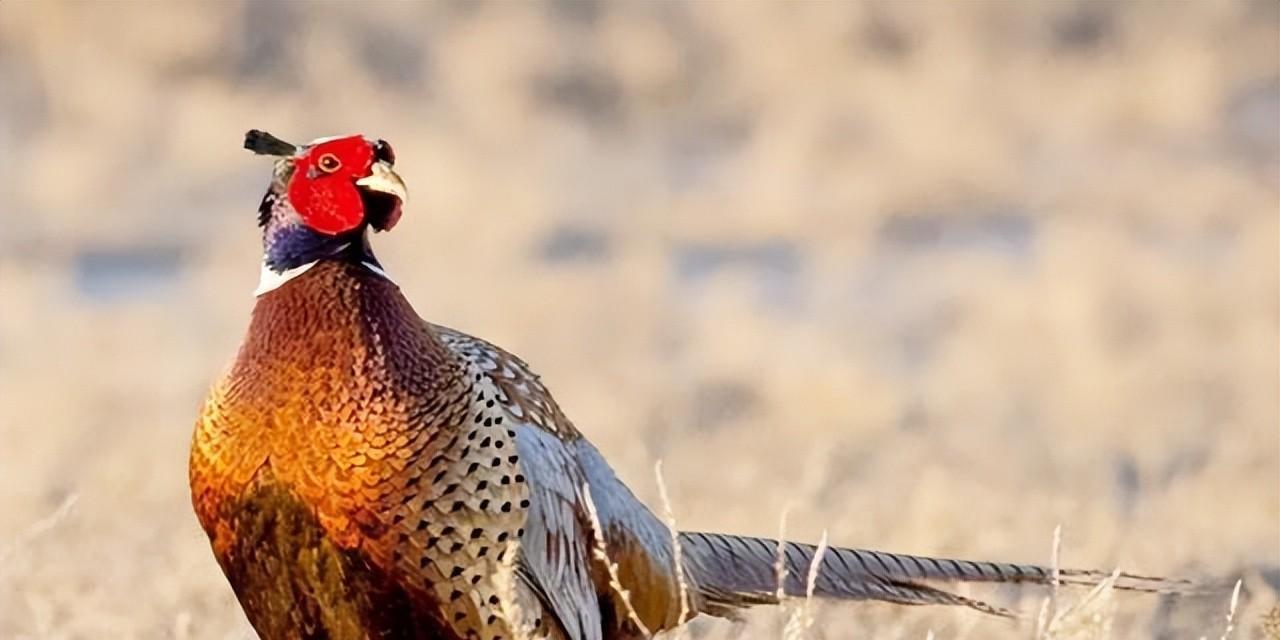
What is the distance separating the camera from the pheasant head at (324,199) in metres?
4.21

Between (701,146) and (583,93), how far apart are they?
991mm

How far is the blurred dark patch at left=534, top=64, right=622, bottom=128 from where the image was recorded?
14.9 meters

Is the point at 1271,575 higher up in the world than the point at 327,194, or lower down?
higher up

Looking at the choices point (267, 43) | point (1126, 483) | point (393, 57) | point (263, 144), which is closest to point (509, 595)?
point (263, 144)

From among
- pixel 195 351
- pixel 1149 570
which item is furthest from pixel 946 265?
pixel 1149 570

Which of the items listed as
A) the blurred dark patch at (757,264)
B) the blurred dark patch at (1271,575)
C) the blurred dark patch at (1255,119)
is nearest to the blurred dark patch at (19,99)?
the blurred dark patch at (757,264)

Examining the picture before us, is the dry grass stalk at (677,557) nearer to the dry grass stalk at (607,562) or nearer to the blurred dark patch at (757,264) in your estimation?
the dry grass stalk at (607,562)

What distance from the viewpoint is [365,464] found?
13.3 ft

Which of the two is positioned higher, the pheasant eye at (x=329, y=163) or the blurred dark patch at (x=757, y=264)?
the blurred dark patch at (x=757, y=264)

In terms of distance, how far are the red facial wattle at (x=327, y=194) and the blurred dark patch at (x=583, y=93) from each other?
10.5 metres

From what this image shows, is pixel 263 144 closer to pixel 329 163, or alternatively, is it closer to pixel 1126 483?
pixel 329 163

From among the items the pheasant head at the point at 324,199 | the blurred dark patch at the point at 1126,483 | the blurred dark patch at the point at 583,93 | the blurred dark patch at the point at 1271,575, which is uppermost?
the blurred dark patch at the point at 583,93

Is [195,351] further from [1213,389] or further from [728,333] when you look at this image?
[1213,389]

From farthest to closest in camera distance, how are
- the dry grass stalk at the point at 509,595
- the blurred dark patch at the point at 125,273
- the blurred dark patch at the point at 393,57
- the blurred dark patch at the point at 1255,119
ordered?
1. the blurred dark patch at the point at 393,57
2. the blurred dark patch at the point at 1255,119
3. the blurred dark patch at the point at 125,273
4. the dry grass stalk at the point at 509,595
